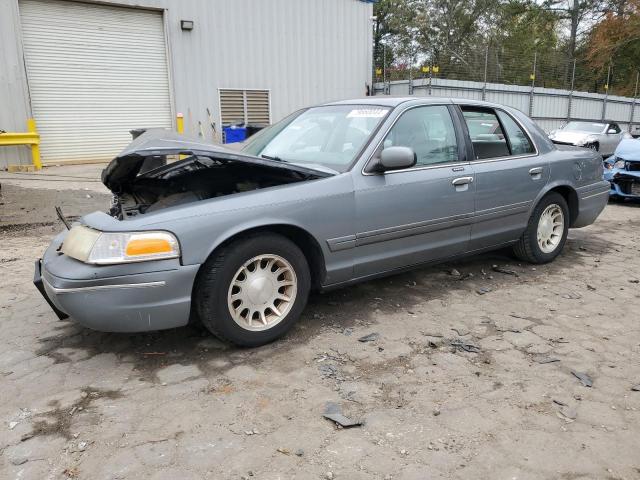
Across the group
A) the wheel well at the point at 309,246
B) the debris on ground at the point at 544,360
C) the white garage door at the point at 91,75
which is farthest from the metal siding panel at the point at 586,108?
the wheel well at the point at 309,246

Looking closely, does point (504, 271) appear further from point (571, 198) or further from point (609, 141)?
point (609, 141)

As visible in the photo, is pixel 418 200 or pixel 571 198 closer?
→ pixel 418 200

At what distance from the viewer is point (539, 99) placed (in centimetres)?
2056

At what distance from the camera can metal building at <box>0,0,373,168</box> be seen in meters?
12.0

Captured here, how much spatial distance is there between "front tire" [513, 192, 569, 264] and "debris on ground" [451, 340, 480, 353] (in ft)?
6.11

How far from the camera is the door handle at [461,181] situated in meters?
4.00

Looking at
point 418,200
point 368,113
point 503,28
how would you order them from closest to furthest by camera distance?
point 418,200 < point 368,113 < point 503,28

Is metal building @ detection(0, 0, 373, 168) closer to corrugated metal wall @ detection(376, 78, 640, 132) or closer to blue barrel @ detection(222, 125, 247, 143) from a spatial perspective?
blue barrel @ detection(222, 125, 247, 143)

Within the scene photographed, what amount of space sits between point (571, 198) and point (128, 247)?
4229mm

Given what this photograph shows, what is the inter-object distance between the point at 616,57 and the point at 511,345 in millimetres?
34463

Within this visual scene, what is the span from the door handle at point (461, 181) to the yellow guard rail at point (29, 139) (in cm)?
1097

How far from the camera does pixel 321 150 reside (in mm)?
3854

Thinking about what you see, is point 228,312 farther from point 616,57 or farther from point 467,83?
point 616,57

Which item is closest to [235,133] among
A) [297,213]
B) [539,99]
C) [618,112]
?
[297,213]
